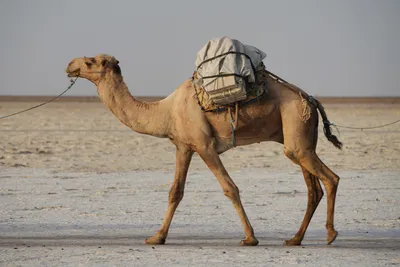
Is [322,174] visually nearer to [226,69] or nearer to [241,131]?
[241,131]

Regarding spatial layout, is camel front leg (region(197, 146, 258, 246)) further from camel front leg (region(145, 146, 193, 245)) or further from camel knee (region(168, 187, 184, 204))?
camel knee (region(168, 187, 184, 204))

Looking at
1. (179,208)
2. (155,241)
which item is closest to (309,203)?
(155,241)

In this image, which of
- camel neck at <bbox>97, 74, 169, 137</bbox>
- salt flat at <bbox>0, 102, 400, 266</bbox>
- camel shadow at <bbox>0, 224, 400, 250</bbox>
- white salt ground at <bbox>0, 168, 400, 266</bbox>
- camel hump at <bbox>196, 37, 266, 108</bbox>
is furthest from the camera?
camel neck at <bbox>97, 74, 169, 137</bbox>

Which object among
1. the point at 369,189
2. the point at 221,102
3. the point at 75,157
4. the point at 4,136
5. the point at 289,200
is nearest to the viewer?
the point at 221,102

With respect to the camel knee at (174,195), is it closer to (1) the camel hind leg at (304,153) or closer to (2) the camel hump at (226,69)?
(2) the camel hump at (226,69)

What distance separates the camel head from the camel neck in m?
0.08

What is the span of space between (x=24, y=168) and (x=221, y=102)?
9289 mm

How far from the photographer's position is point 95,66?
10242 mm

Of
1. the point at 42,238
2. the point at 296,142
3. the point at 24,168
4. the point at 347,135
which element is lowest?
the point at 347,135

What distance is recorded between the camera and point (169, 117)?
1011 centimetres

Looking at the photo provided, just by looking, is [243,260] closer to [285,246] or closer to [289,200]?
[285,246]

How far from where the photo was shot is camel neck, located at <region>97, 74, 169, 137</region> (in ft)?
33.4

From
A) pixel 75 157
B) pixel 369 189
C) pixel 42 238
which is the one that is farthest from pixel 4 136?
pixel 42 238

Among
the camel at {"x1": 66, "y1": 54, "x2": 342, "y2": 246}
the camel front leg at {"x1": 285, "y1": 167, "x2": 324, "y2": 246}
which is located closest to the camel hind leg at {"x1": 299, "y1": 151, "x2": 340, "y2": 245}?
the camel at {"x1": 66, "y1": 54, "x2": 342, "y2": 246}
